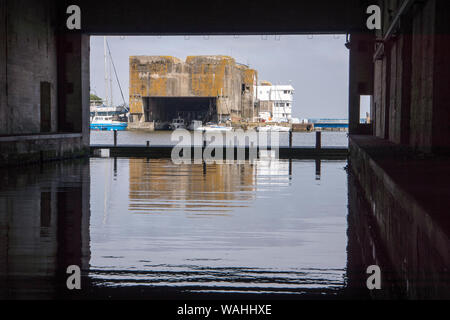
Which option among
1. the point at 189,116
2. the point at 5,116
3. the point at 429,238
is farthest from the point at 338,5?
the point at 189,116

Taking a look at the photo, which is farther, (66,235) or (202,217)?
(202,217)

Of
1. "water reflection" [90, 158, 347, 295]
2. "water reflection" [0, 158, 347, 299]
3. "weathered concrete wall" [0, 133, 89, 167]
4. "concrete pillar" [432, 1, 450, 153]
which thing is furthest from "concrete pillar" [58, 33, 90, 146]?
"concrete pillar" [432, 1, 450, 153]

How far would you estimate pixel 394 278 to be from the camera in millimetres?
5652

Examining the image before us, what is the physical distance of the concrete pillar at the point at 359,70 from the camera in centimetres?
2309

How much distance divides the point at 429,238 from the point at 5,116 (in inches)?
684

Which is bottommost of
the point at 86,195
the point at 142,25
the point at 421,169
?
the point at 86,195

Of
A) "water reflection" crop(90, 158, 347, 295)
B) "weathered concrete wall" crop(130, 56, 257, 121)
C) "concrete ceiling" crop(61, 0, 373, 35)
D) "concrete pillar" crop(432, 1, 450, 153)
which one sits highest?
"weathered concrete wall" crop(130, 56, 257, 121)

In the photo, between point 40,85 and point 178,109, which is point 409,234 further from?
point 178,109

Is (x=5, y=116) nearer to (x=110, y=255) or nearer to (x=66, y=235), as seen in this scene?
(x=66, y=235)

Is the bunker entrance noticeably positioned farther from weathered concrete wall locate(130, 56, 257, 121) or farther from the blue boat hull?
the blue boat hull

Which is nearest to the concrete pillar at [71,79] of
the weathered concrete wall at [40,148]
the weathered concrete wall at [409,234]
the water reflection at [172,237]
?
the weathered concrete wall at [40,148]

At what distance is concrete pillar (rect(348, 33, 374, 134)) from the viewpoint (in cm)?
2309

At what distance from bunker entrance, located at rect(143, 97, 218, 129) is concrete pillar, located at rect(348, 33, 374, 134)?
64224mm

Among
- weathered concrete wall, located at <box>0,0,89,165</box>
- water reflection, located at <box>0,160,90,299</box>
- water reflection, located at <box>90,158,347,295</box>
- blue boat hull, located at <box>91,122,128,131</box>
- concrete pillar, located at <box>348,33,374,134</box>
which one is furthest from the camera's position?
blue boat hull, located at <box>91,122,128,131</box>
